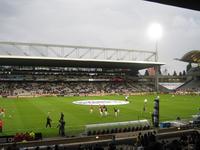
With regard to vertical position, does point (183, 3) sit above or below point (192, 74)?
below

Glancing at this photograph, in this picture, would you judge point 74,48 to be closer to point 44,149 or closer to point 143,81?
point 143,81

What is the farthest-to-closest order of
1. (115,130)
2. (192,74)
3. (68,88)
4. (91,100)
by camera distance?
(192,74) → (68,88) → (91,100) → (115,130)

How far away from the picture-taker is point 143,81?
107m

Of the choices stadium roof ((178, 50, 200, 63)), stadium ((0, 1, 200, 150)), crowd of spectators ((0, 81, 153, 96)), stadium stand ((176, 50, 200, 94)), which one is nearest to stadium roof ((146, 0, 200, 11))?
stadium ((0, 1, 200, 150))

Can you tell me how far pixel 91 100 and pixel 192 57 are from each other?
188 feet

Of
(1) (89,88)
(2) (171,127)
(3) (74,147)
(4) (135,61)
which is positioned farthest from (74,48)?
(3) (74,147)

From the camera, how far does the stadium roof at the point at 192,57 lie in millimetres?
101506

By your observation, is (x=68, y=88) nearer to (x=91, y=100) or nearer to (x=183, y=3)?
(x=91, y=100)

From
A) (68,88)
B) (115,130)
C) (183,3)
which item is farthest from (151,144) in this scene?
(68,88)

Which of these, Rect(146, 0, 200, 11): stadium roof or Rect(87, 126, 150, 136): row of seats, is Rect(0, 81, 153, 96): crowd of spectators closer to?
Rect(87, 126, 150, 136): row of seats

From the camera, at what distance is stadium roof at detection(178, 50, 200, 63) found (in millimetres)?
101506

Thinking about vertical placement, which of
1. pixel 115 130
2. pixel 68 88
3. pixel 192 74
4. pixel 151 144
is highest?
pixel 192 74

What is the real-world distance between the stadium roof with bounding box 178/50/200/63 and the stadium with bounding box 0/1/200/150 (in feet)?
0.11

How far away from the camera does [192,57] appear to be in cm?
10356
